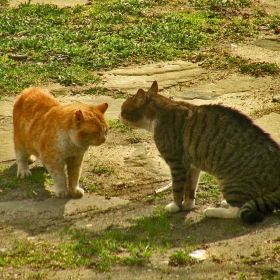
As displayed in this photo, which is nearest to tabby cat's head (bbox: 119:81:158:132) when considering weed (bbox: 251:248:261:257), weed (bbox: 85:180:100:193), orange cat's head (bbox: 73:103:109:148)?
orange cat's head (bbox: 73:103:109:148)

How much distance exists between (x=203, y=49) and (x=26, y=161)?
16.6 ft

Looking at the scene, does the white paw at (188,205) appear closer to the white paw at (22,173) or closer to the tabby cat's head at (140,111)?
the tabby cat's head at (140,111)

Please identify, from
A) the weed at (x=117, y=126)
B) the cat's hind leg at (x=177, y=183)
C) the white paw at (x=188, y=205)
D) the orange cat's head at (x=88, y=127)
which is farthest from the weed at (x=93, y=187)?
the weed at (x=117, y=126)

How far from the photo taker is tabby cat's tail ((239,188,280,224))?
5884 millimetres

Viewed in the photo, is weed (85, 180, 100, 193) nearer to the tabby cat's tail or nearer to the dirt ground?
the dirt ground

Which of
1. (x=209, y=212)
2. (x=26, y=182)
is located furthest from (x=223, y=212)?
(x=26, y=182)

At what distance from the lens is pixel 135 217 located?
20.9 ft

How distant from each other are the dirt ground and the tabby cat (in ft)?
0.62

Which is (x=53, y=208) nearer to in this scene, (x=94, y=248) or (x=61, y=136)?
(x=61, y=136)

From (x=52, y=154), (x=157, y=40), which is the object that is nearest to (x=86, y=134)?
(x=52, y=154)

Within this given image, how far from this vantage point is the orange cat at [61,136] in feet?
21.7

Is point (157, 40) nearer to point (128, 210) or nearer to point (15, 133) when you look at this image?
point (15, 133)

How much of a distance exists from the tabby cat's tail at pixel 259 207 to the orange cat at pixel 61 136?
5.80ft

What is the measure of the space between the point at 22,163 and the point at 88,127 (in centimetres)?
121
